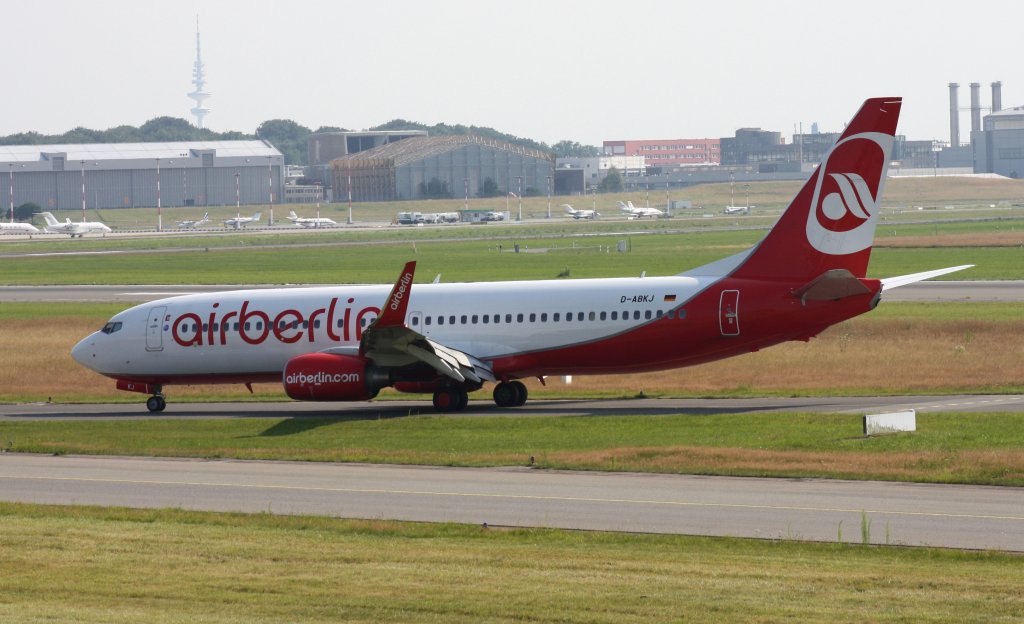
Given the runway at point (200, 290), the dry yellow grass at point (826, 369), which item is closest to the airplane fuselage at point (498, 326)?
the dry yellow grass at point (826, 369)

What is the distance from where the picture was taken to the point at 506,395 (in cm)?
4153

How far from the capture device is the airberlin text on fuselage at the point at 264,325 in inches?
1678

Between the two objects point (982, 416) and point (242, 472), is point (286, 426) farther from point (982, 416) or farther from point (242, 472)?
point (982, 416)

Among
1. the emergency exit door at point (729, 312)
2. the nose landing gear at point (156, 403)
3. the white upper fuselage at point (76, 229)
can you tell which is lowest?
the nose landing gear at point (156, 403)

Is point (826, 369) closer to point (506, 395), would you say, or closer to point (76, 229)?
point (506, 395)

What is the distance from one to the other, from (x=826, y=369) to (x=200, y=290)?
4635 cm

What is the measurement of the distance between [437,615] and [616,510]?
28.0 ft

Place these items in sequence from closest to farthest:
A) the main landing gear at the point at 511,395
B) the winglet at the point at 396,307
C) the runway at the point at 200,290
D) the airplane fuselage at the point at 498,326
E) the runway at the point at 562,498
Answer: the runway at the point at 562,498 → the winglet at the point at 396,307 → the airplane fuselage at the point at 498,326 → the main landing gear at the point at 511,395 → the runway at the point at 200,290

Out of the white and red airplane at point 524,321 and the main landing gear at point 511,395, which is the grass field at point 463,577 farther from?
the main landing gear at point 511,395

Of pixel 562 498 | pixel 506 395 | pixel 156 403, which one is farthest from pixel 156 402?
pixel 562 498

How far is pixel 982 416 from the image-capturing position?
33.2 meters

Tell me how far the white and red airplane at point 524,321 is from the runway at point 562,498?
7591 millimetres

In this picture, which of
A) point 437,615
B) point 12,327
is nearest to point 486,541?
point 437,615

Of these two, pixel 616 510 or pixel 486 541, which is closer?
pixel 486 541
